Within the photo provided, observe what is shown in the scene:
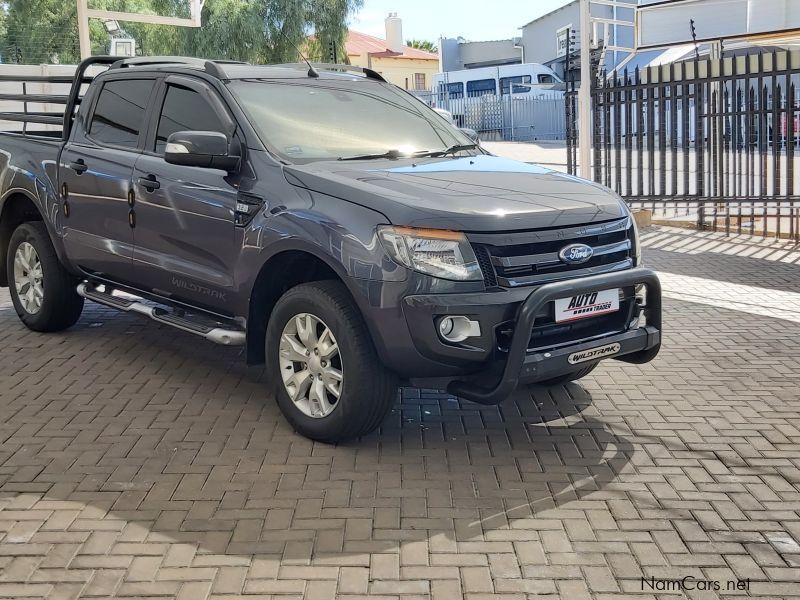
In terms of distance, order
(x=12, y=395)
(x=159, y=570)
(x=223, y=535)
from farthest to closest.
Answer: (x=12, y=395), (x=223, y=535), (x=159, y=570)

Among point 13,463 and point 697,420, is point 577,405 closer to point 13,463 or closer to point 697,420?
point 697,420

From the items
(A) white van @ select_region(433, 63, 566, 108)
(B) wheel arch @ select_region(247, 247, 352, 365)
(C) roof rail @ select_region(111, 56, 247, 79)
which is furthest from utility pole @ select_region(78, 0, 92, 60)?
(A) white van @ select_region(433, 63, 566, 108)

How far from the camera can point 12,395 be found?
6121 millimetres

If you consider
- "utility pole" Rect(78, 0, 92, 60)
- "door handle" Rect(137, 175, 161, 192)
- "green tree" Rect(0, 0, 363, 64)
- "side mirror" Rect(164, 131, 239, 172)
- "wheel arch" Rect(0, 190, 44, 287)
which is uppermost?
"green tree" Rect(0, 0, 363, 64)

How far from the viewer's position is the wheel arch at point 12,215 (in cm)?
762

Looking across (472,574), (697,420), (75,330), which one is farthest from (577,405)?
(75,330)

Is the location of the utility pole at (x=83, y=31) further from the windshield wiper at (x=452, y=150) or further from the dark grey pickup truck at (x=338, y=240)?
the windshield wiper at (x=452, y=150)

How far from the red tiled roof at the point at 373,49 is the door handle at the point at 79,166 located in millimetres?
61311

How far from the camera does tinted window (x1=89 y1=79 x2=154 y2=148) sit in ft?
21.3

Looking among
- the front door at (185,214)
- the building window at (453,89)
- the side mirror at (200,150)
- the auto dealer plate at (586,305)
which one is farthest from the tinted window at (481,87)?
the auto dealer plate at (586,305)

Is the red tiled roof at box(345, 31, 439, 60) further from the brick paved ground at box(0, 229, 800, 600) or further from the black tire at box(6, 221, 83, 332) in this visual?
the brick paved ground at box(0, 229, 800, 600)

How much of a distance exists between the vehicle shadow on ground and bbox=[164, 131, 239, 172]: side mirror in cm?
141

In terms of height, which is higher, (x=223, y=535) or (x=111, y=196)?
(x=111, y=196)

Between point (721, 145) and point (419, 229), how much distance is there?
27.4 ft
